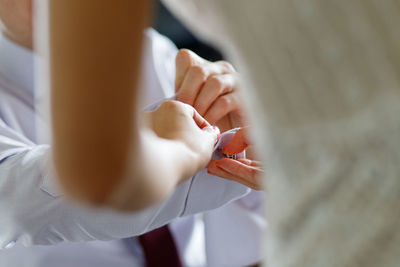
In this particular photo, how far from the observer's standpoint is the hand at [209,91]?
542 mm

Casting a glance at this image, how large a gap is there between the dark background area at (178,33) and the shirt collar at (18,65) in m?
0.57

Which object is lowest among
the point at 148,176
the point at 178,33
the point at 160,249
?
the point at 160,249

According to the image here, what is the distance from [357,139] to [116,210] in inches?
5.2

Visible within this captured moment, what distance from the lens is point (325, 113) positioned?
0.82 feet

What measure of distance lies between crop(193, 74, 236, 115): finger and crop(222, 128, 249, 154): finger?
0.07 metres

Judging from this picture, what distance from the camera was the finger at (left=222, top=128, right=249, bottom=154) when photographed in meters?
0.47

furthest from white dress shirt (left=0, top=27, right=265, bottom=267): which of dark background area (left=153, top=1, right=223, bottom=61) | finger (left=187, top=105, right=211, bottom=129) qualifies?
dark background area (left=153, top=1, right=223, bottom=61)

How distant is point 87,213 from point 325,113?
0.33 m

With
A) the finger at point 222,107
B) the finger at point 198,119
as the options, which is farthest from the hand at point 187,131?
the finger at point 222,107

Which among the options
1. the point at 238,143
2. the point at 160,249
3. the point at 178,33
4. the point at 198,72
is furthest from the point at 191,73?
the point at 178,33

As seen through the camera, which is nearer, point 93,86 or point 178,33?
point 93,86

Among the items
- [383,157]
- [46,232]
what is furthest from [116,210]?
[46,232]

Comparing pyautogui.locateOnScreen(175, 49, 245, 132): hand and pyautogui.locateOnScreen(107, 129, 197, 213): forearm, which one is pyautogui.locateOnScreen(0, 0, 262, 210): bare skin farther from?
pyautogui.locateOnScreen(175, 49, 245, 132): hand

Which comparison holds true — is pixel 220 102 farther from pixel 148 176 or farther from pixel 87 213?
pixel 148 176
